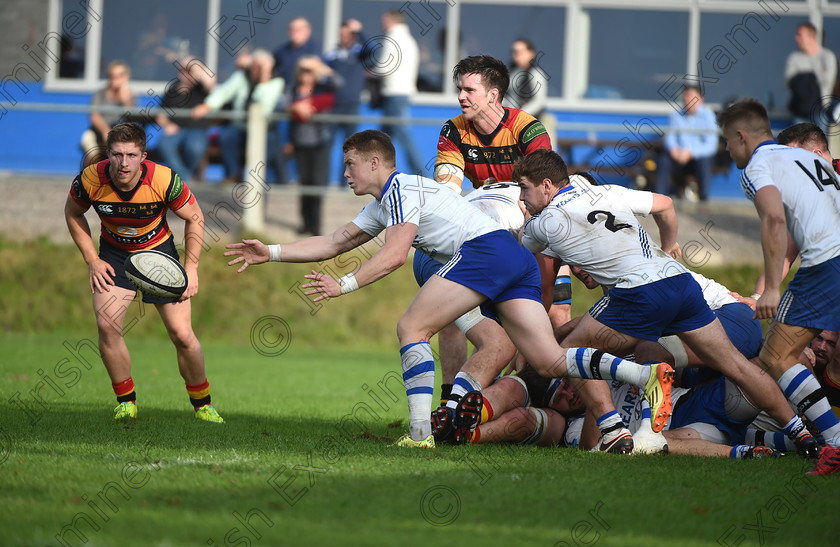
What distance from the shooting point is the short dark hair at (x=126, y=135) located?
652cm

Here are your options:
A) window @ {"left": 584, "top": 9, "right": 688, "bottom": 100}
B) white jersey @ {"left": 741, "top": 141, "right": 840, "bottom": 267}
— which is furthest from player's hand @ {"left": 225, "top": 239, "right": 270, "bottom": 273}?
window @ {"left": 584, "top": 9, "right": 688, "bottom": 100}

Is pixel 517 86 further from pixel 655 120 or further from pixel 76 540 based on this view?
pixel 76 540

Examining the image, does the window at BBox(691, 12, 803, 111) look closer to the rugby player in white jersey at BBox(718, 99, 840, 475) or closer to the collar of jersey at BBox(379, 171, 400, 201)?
the rugby player in white jersey at BBox(718, 99, 840, 475)

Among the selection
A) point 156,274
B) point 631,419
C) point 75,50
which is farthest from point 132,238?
point 75,50

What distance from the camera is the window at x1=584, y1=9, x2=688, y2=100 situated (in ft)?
55.8

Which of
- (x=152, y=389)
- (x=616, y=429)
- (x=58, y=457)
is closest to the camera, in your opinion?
(x=58, y=457)

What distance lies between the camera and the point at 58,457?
4.91 m

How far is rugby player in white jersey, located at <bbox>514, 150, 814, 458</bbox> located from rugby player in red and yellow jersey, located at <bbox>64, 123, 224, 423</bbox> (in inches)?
106

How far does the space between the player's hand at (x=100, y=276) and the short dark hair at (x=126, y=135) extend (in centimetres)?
84

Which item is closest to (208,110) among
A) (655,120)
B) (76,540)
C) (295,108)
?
(295,108)

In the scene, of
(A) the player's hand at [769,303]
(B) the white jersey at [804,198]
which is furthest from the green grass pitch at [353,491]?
(B) the white jersey at [804,198]

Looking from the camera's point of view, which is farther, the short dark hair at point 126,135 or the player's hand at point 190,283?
the player's hand at point 190,283

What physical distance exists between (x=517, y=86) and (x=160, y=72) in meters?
7.09

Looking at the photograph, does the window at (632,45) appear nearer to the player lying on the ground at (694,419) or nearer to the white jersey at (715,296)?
the white jersey at (715,296)
